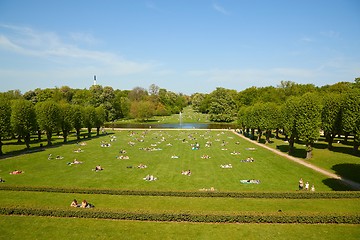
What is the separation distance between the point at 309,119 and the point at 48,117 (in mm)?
52087

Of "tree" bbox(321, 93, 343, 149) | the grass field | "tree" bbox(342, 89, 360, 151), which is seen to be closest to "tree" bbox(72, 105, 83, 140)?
the grass field

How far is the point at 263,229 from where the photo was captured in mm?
17281

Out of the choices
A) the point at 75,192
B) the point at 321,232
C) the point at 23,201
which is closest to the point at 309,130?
the point at 321,232

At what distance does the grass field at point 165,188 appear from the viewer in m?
17.0

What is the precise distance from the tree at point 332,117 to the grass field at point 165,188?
8.24 metres

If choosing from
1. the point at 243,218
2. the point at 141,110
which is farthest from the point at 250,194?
the point at 141,110

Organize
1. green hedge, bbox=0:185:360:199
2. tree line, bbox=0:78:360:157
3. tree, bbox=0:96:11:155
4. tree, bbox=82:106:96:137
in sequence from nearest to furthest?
green hedge, bbox=0:185:360:199, tree line, bbox=0:78:360:157, tree, bbox=0:96:11:155, tree, bbox=82:106:96:137

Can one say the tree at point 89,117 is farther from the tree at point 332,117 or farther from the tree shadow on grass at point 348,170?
the tree shadow on grass at point 348,170

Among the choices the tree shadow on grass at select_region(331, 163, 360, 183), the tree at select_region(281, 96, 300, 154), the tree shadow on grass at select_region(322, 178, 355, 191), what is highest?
the tree at select_region(281, 96, 300, 154)

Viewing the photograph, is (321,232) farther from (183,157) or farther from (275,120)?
(275,120)

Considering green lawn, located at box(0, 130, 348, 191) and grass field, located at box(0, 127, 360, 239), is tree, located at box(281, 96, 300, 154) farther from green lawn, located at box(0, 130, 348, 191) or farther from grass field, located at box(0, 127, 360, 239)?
grass field, located at box(0, 127, 360, 239)

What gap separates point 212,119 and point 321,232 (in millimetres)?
116670

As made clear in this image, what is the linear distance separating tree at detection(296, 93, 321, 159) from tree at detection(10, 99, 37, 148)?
50.7 meters

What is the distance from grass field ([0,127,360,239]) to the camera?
17016 mm
